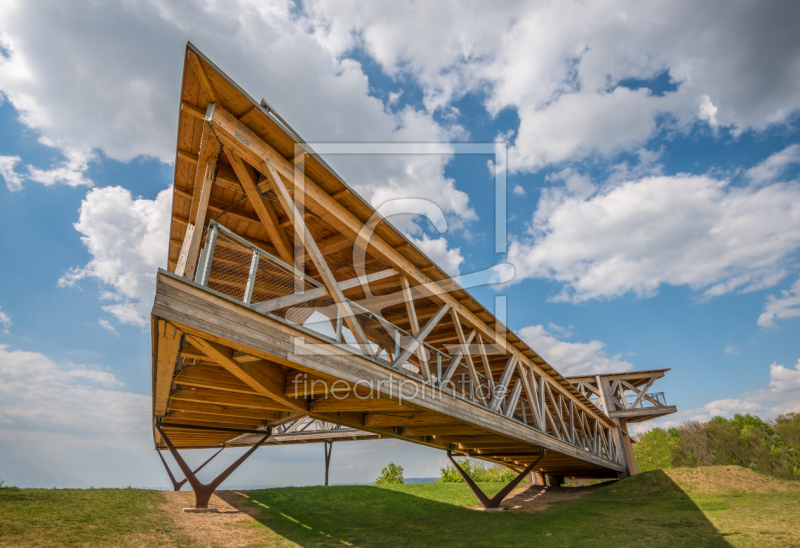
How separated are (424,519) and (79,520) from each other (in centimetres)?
920

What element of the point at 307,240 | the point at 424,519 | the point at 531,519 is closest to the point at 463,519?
the point at 424,519

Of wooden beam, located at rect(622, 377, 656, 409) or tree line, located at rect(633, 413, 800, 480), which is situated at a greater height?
wooden beam, located at rect(622, 377, 656, 409)

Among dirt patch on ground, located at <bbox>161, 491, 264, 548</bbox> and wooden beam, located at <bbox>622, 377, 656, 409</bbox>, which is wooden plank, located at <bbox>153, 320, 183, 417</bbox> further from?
wooden beam, located at <bbox>622, 377, 656, 409</bbox>

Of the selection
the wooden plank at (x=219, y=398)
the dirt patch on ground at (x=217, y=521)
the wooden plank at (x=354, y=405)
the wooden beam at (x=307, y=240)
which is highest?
the wooden beam at (x=307, y=240)

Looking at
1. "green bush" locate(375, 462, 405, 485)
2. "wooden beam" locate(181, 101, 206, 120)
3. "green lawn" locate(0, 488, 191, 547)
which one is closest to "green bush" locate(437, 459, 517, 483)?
"green bush" locate(375, 462, 405, 485)

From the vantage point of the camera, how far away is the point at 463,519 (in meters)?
12.8

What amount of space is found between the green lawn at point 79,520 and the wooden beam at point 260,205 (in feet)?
21.5

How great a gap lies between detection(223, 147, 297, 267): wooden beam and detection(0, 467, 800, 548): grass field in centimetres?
657

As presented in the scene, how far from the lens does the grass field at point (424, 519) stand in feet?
28.1

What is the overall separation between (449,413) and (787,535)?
8.36m

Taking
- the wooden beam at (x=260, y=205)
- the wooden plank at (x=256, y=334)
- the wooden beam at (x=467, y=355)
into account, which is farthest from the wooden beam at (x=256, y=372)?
the wooden beam at (x=467, y=355)

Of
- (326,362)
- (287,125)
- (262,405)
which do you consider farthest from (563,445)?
(287,125)

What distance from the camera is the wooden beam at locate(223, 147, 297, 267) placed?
6141mm

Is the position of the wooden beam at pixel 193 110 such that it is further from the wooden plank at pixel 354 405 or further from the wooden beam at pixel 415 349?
the wooden plank at pixel 354 405
